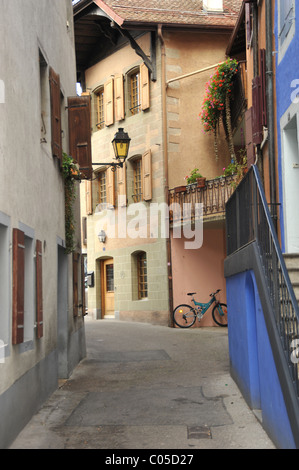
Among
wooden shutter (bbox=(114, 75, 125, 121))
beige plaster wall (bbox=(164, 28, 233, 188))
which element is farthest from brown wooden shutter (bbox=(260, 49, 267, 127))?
wooden shutter (bbox=(114, 75, 125, 121))

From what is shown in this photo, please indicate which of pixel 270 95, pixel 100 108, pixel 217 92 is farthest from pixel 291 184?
pixel 100 108

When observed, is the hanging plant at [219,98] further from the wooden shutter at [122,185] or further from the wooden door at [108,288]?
the wooden door at [108,288]

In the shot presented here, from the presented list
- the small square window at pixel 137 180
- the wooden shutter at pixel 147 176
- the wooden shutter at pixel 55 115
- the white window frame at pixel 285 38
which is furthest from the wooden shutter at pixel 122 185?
the white window frame at pixel 285 38

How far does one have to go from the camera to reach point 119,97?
21328mm

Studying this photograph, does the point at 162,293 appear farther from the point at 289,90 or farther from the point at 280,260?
the point at 280,260

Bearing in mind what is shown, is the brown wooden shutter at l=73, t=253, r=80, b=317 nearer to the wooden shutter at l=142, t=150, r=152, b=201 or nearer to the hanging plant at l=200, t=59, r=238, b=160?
the hanging plant at l=200, t=59, r=238, b=160

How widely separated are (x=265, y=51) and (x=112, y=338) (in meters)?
8.33

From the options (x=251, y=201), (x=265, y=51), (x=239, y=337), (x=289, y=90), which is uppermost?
(x=265, y=51)

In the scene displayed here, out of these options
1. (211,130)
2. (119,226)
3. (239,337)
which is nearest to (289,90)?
(239,337)

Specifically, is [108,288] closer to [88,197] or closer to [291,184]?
[88,197]

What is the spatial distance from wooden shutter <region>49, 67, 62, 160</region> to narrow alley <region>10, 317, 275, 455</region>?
370 centimetres

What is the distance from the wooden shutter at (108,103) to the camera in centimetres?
2173

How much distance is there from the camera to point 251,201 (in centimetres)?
738
